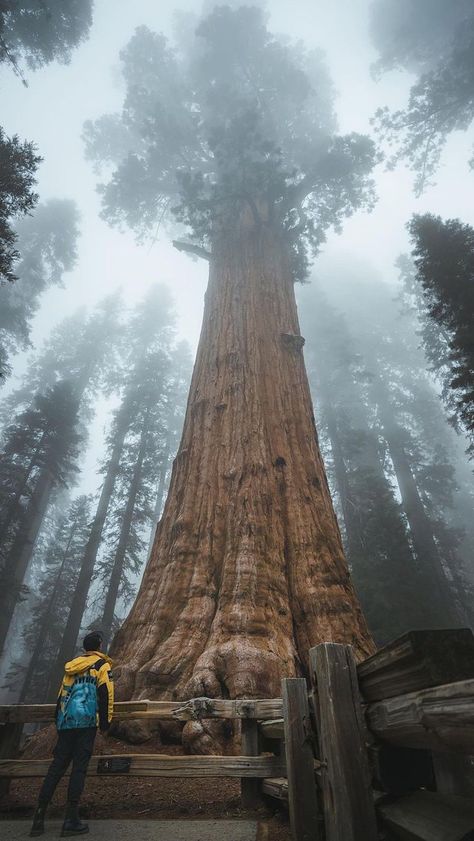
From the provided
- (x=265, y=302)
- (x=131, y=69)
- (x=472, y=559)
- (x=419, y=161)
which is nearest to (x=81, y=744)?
(x=265, y=302)

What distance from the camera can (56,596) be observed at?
19.4 m

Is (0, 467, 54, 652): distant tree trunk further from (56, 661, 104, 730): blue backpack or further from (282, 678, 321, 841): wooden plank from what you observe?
(282, 678, 321, 841): wooden plank

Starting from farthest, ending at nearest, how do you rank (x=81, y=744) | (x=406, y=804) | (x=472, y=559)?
(x=472, y=559) → (x=81, y=744) → (x=406, y=804)

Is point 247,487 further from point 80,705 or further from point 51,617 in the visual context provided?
point 51,617

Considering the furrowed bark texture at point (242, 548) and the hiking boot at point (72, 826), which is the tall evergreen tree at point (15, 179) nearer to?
the furrowed bark texture at point (242, 548)

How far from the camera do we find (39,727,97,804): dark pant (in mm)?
3230

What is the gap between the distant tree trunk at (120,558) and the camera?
16.0 meters

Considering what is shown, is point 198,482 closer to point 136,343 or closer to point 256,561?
point 256,561

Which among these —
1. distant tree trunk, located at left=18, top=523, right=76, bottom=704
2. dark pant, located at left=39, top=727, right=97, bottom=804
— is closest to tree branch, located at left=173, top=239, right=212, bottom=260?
dark pant, located at left=39, top=727, right=97, bottom=804

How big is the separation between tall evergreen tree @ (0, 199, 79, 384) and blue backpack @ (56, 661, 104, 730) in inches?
A: 1094

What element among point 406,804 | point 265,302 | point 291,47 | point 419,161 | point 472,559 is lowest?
point 406,804

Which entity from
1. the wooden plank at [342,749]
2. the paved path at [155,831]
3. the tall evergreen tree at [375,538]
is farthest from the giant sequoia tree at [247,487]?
the tall evergreen tree at [375,538]

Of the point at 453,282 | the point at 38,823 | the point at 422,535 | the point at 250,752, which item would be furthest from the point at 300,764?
the point at 422,535

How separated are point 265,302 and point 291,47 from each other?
25419 mm
